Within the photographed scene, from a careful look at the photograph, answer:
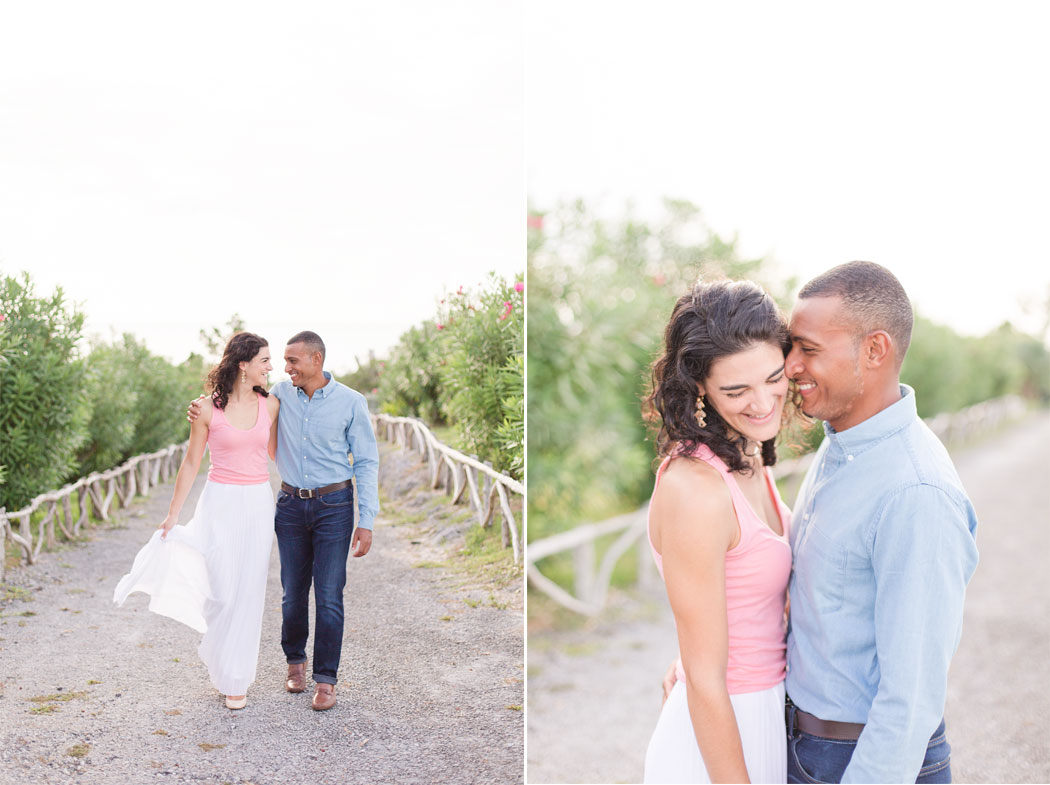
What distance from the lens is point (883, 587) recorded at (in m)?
1.61

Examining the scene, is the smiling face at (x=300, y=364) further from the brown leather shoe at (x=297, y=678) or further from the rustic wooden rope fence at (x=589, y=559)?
the rustic wooden rope fence at (x=589, y=559)

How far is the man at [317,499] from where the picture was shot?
2531mm

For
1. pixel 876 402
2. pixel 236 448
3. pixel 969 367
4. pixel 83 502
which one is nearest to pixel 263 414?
pixel 236 448

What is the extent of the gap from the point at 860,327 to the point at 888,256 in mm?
5378

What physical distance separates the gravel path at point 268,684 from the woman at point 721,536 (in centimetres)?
84

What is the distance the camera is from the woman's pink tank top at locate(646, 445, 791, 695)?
1765mm

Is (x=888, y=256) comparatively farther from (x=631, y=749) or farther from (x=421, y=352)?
(x=421, y=352)

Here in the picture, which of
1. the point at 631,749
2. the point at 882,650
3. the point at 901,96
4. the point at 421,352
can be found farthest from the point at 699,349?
the point at 901,96

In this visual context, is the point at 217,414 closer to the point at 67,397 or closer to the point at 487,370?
the point at 67,397

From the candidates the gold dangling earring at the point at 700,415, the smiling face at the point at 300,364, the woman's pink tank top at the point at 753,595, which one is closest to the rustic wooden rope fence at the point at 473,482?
the smiling face at the point at 300,364

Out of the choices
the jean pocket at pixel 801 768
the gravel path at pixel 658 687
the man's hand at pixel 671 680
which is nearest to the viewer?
the jean pocket at pixel 801 768

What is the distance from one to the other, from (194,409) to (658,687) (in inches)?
126

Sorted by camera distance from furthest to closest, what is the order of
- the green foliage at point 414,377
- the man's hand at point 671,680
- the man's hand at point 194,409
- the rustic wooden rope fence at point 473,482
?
the rustic wooden rope fence at point 473,482, the green foliage at point 414,377, the man's hand at point 194,409, the man's hand at point 671,680

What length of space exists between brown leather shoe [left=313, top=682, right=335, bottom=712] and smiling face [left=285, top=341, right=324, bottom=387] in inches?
36.7
